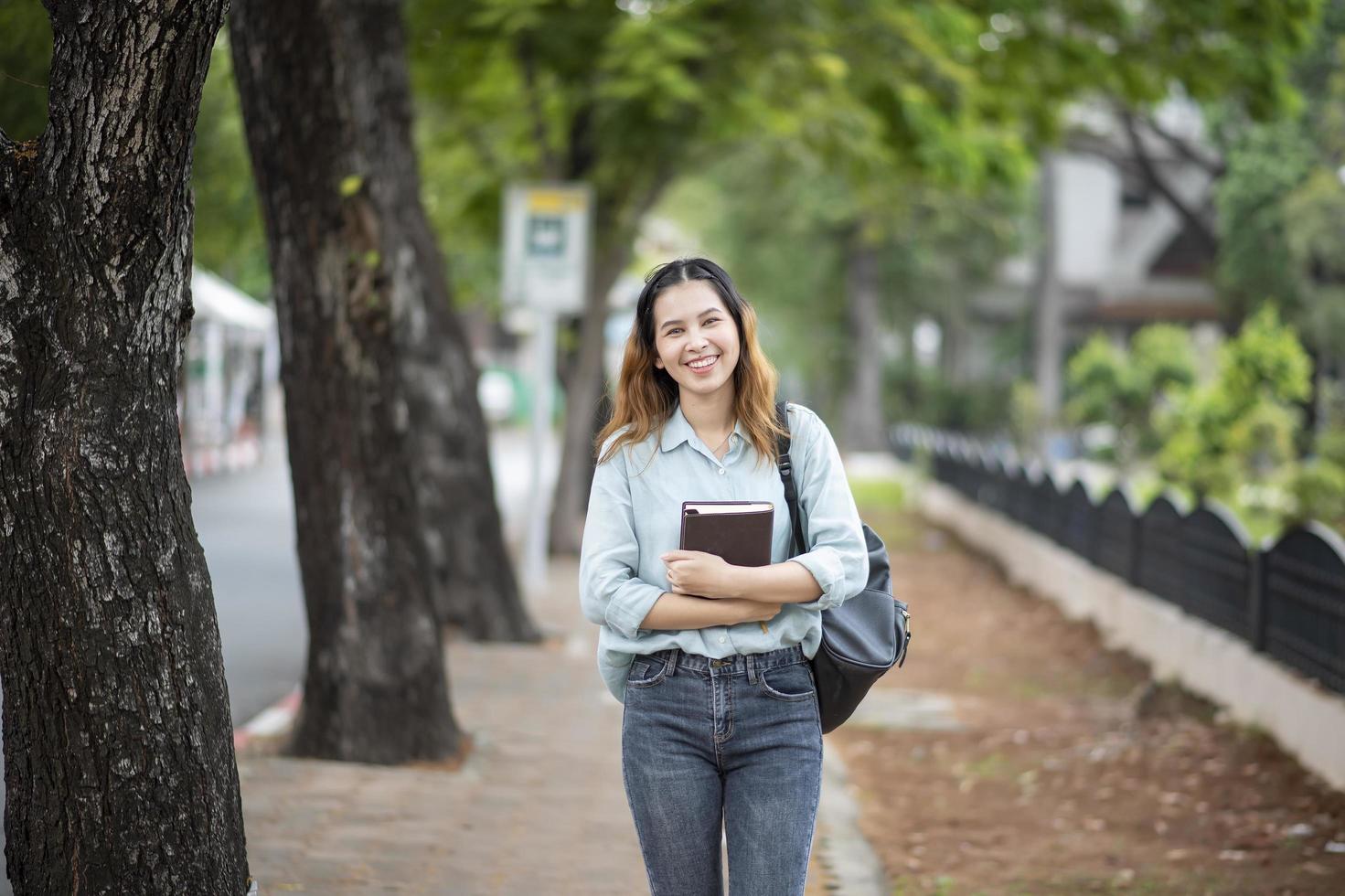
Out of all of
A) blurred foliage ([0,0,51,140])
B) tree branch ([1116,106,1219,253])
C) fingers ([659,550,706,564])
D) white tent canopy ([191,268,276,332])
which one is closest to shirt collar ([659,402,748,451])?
fingers ([659,550,706,564])

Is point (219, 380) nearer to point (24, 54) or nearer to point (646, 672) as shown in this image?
point (24, 54)

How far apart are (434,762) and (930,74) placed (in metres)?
7.95

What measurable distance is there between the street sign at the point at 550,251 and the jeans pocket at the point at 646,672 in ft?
35.2

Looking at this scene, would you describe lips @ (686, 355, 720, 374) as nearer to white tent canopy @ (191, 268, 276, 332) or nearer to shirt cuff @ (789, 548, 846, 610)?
shirt cuff @ (789, 548, 846, 610)

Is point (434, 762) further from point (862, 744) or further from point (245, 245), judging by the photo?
point (245, 245)

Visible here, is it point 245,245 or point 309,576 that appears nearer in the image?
point 309,576

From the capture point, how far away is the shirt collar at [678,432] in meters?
3.49

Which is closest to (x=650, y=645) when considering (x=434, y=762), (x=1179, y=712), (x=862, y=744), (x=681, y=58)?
(x=434, y=762)

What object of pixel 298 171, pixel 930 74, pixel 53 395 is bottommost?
pixel 53 395

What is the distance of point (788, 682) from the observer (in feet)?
11.3

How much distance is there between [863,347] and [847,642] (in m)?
37.8

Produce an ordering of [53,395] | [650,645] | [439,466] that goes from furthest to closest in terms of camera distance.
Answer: [439,466] < [53,395] < [650,645]

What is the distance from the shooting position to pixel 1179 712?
952cm

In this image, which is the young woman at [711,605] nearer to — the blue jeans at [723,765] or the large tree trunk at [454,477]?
the blue jeans at [723,765]
